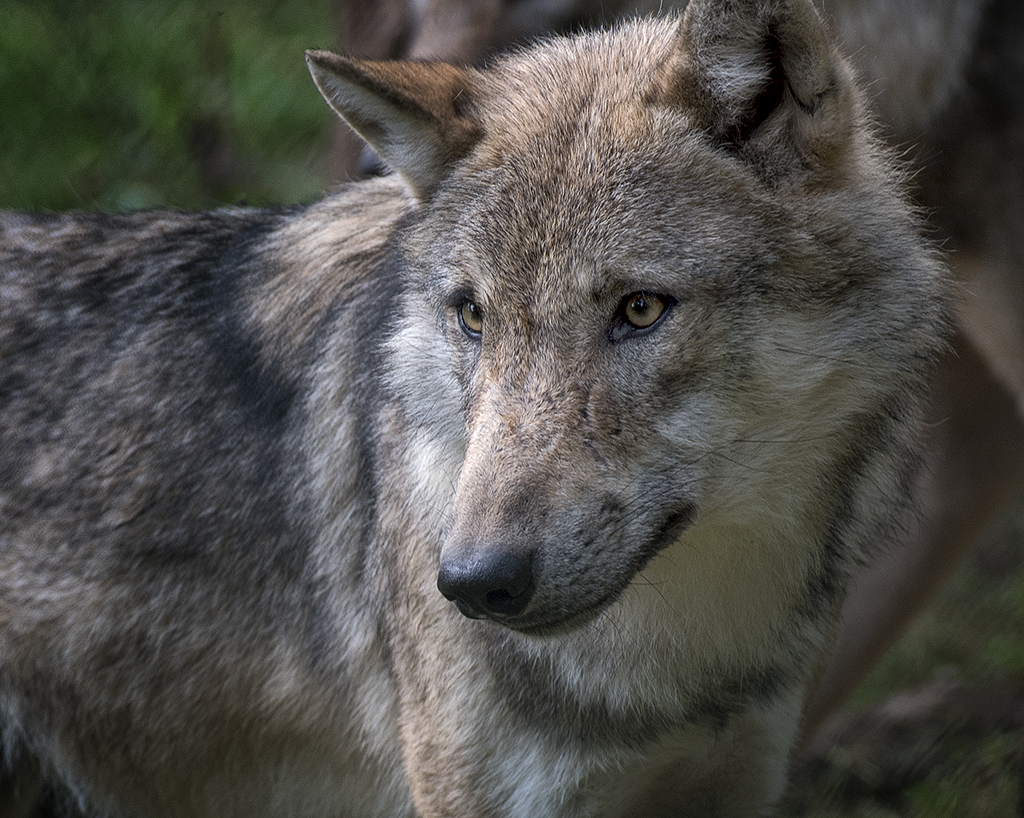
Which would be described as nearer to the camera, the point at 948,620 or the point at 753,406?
the point at 753,406

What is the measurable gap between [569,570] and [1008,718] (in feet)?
11.3

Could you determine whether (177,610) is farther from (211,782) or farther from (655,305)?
(655,305)

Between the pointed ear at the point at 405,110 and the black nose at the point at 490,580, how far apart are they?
1044mm

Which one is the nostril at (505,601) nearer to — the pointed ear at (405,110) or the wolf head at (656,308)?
the wolf head at (656,308)

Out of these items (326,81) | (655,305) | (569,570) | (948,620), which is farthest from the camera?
(948,620)

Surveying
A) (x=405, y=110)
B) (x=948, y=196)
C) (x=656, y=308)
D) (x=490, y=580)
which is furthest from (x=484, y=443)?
(x=948, y=196)

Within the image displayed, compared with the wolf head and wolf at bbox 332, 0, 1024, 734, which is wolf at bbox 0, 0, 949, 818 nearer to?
the wolf head

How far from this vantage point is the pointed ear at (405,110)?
2631 millimetres

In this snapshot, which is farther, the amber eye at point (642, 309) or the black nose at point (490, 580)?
the amber eye at point (642, 309)

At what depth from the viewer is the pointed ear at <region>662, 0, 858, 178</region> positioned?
2.34 metres

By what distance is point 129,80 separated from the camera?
22.1 feet

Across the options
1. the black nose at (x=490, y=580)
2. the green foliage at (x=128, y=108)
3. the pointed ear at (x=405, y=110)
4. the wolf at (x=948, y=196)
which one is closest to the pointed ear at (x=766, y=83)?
the pointed ear at (x=405, y=110)

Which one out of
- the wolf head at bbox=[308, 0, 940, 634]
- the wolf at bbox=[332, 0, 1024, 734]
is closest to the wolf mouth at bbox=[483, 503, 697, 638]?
the wolf head at bbox=[308, 0, 940, 634]

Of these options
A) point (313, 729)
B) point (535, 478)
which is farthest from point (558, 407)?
point (313, 729)
